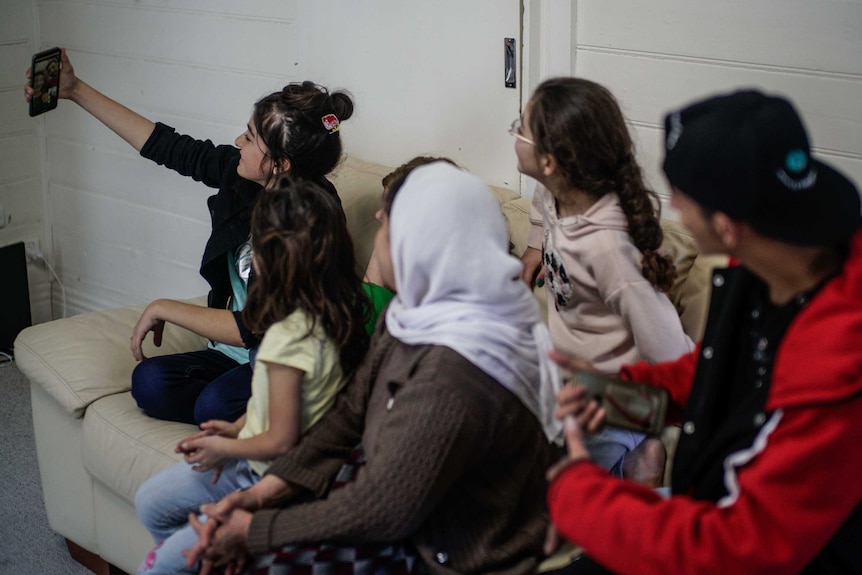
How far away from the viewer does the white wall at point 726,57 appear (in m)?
1.98

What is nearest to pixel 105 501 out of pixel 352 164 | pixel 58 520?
pixel 58 520

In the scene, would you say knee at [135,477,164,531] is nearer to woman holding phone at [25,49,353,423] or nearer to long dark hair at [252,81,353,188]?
woman holding phone at [25,49,353,423]

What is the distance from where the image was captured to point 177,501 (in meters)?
1.79

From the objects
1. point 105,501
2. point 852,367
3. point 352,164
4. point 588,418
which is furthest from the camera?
point 352,164

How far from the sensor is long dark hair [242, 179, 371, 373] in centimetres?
167

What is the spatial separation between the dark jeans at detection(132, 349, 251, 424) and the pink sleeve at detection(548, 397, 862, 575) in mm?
1057

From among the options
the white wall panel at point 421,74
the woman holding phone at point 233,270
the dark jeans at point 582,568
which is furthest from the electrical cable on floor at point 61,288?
the dark jeans at point 582,568

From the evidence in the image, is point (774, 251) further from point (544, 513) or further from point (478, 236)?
point (544, 513)

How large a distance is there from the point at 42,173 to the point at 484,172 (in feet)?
6.36

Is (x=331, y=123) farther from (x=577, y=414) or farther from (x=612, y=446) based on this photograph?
(x=577, y=414)

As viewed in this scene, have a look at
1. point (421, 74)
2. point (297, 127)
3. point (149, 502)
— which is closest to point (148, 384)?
point (149, 502)

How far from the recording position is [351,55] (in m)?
2.77

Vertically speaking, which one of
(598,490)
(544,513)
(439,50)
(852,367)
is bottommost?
(544,513)

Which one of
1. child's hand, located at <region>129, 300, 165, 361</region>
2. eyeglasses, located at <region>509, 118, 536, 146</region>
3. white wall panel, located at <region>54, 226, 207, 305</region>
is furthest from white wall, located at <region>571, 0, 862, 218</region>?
white wall panel, located at <region>54, 226, 207, 305</region>
